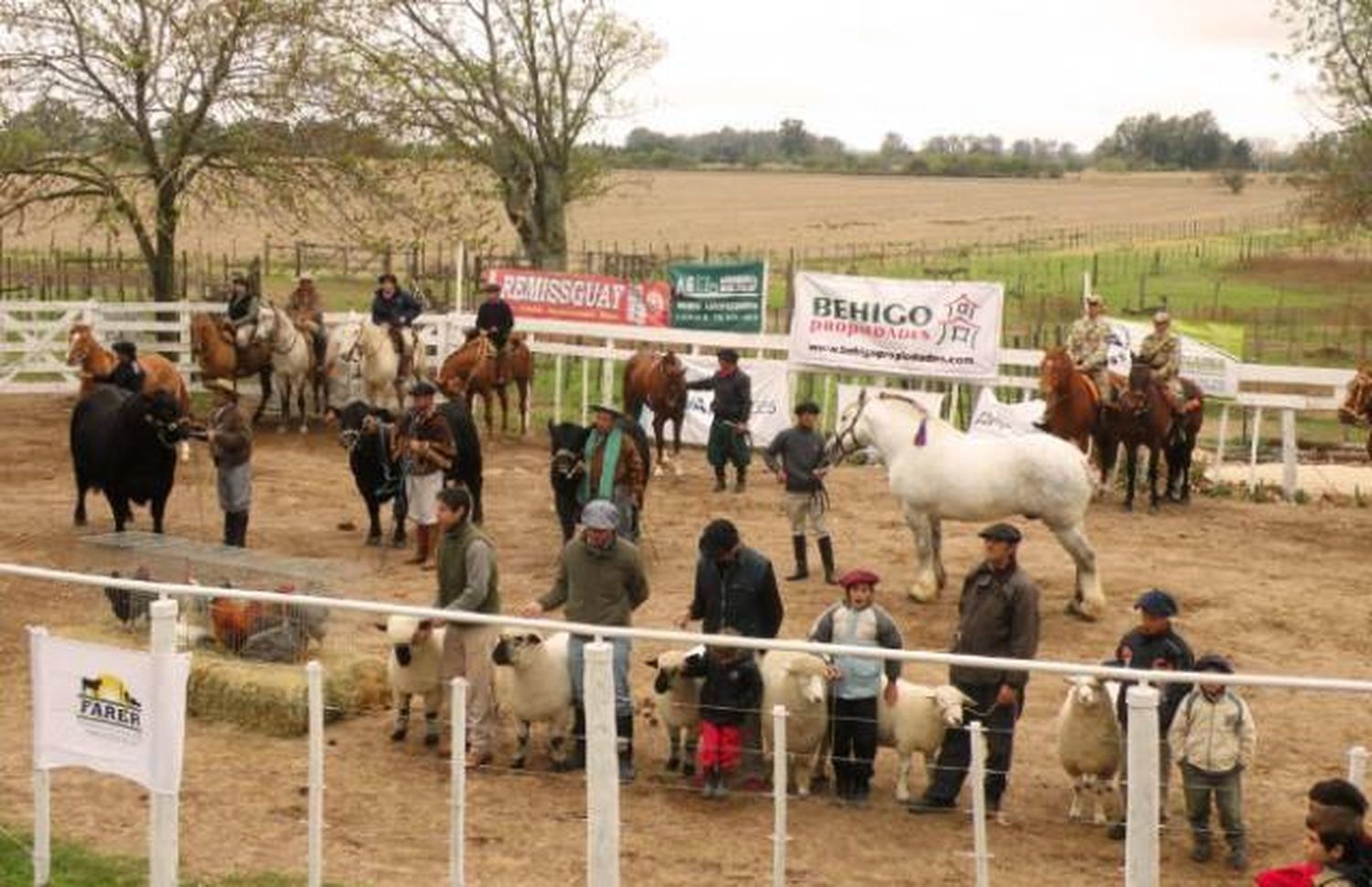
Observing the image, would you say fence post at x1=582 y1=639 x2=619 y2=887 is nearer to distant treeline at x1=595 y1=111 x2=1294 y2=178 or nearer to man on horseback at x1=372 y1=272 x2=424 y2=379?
man on horseback at x1=372 y1=272 x2=424 y2=379

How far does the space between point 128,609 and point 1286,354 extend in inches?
1220

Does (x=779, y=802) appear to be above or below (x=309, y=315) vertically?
below

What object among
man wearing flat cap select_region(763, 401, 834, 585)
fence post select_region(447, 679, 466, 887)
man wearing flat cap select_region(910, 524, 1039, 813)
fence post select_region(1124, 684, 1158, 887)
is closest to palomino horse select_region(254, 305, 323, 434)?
man wearing flat cap select_region(763, 401, 834, 585)

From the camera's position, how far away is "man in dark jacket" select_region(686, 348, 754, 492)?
19525 mm

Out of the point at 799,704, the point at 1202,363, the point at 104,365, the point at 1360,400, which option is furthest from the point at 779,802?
the point at 1202,363

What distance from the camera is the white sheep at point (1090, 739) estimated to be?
959 centimetres

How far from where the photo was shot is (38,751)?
9109mm

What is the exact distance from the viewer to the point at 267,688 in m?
11.1

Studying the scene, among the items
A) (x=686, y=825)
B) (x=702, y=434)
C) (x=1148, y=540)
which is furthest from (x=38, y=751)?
(x=702, y=434)

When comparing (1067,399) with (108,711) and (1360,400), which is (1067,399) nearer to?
(1360,400)

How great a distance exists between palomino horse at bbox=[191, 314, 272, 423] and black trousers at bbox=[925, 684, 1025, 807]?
15.0 metres

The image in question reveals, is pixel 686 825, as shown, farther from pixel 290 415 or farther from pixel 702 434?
pixel 290 415

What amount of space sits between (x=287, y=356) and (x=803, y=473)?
32.8 feet

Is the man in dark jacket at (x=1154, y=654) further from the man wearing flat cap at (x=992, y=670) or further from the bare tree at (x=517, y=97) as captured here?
the bare tree at (x=517, y=97)
